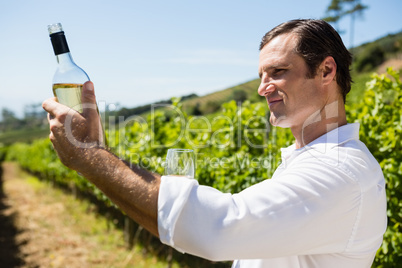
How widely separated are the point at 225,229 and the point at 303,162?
364 millimetres

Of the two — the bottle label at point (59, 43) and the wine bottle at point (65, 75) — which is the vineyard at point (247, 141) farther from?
the bottle label at point (59, 43)

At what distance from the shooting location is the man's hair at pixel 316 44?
1.42 metres

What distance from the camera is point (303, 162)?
3.76 feet

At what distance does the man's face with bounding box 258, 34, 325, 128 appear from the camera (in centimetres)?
140

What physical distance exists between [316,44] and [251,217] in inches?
32.9

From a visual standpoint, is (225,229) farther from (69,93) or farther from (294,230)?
(69,93)

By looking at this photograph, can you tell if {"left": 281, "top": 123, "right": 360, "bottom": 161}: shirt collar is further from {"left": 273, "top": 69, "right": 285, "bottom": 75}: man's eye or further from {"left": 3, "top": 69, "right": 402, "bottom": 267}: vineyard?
{"left": 3, "top": 69, "right": 402, "bottom": 267}: vineyard

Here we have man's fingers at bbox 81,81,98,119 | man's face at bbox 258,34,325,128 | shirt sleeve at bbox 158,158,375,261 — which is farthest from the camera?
man's face at bbox 258,34,325,128

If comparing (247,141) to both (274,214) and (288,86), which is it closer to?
(288,86)

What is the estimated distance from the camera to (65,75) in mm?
1407

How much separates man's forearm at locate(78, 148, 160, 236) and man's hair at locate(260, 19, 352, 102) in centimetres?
81

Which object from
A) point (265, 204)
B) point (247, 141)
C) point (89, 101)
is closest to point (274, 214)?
point (265, 204)

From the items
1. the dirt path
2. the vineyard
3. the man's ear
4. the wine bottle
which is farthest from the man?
the dirt path

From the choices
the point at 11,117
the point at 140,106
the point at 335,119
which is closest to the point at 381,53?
the point at 140,106
